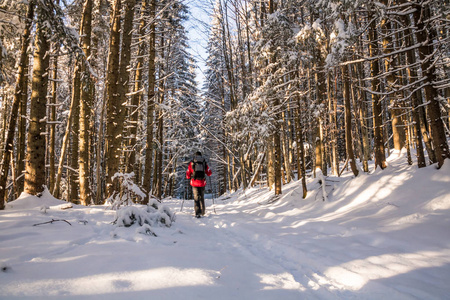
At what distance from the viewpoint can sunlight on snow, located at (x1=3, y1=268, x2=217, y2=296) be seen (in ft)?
6.37

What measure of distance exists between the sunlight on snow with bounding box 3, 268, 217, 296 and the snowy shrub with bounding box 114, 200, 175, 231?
82.7 inches

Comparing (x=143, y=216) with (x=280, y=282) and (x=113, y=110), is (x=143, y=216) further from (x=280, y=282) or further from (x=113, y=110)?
(x=113, y=110)

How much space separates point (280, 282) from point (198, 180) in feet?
18.9

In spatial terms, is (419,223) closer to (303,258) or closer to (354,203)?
(354,203)

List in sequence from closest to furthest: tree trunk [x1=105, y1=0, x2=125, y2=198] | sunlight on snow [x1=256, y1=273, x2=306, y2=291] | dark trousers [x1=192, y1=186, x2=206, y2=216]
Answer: sunlight on snow [x1=256, y1=273, x2=306, y2=291]
tree trunk [x1=105, y1=0, x2=125, y2=198]
dark trousers [x1=192, y1=186, x2=206, y2=216]

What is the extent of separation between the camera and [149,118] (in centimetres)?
920

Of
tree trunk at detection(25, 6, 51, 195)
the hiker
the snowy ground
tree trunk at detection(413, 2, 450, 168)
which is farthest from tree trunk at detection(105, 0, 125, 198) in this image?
tree trunk at detection(413, 2, 450, 168)

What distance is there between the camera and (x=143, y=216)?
4.55 m

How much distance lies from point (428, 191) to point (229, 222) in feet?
16.5

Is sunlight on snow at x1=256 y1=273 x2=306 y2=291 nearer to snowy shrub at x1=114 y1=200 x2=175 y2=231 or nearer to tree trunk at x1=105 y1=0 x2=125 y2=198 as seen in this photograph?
snowy shrub at x1=114 y1=200 x2=175 y2=231

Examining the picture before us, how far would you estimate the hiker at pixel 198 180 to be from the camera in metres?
8.05

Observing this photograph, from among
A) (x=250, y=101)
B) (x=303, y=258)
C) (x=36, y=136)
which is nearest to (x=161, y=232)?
(x=303, y=258)

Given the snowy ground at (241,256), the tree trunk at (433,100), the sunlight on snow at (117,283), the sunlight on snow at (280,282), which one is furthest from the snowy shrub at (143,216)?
the tree trunk at (433,100)

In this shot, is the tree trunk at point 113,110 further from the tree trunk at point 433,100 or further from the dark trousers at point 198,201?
the tree trunk at point 433,100
